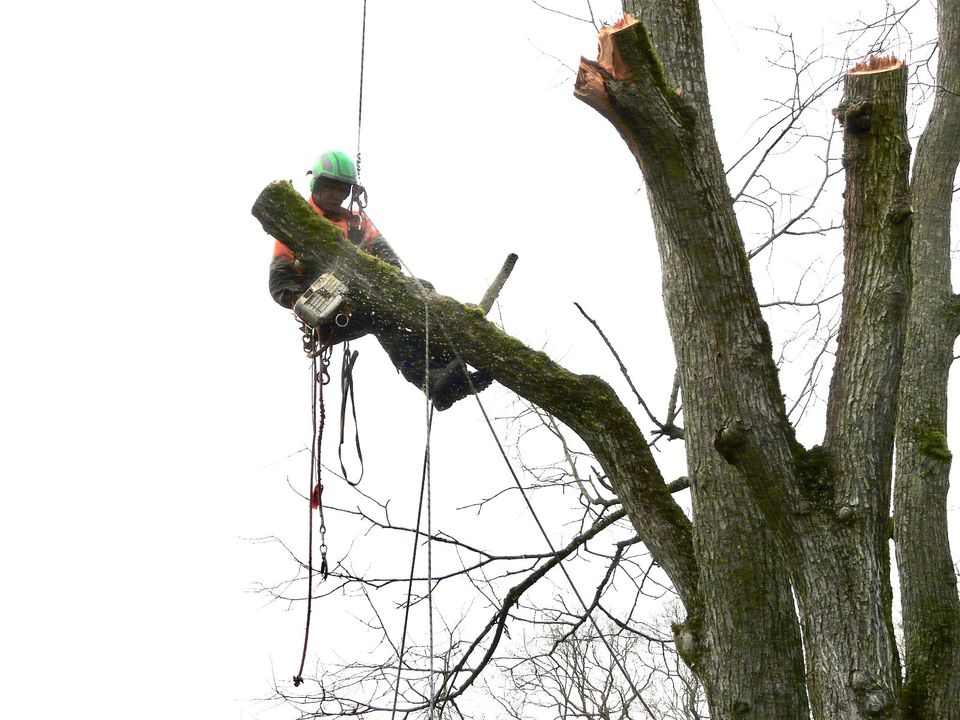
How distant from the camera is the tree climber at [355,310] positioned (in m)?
3.73

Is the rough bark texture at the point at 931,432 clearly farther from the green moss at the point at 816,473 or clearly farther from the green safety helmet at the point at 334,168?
the green safety helmet at the point at 334,168

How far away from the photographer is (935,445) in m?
3.58

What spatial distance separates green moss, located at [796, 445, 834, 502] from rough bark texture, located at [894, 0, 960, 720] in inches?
35.7

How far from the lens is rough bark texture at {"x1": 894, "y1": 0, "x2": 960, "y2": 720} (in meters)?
3.11

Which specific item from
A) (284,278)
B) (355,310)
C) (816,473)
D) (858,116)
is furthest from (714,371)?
(284,278)

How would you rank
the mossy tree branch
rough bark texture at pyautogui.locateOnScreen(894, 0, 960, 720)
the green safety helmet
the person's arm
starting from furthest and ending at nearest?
the green safety helmet → the person's arm → rough bark texture at pyautogui.locateOnScreen(894, 0, 960, 720) → the mossy tree branch

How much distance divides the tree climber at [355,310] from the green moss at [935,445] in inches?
64.9

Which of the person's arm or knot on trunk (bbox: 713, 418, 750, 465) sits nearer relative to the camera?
knot on trunk (bbox: 713, 418, 750, 465)

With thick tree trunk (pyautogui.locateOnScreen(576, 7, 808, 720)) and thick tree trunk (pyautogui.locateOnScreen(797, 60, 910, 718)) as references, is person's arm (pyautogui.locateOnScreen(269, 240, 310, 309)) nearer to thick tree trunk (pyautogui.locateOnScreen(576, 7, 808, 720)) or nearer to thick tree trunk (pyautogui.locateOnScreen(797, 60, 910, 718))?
thick tree trunk (pyautogui.locateOnScreen(576, 7, 808, 720))

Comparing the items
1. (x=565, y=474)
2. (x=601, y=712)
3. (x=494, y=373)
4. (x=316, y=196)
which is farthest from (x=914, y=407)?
(x=601, y=712)

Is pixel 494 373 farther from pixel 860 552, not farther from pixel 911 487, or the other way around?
pixel 911 487

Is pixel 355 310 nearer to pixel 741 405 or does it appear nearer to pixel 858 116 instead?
pixel 741 405

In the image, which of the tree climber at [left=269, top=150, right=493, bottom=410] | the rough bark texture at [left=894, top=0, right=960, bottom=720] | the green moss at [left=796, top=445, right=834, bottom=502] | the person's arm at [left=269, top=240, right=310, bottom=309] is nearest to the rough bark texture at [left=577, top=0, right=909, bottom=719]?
the green moss at [left=796, top=445, right=834, bottom=502]

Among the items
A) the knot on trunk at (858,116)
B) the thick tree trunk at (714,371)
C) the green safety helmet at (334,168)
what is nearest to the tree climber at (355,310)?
the green safety helmet at (334,168)
